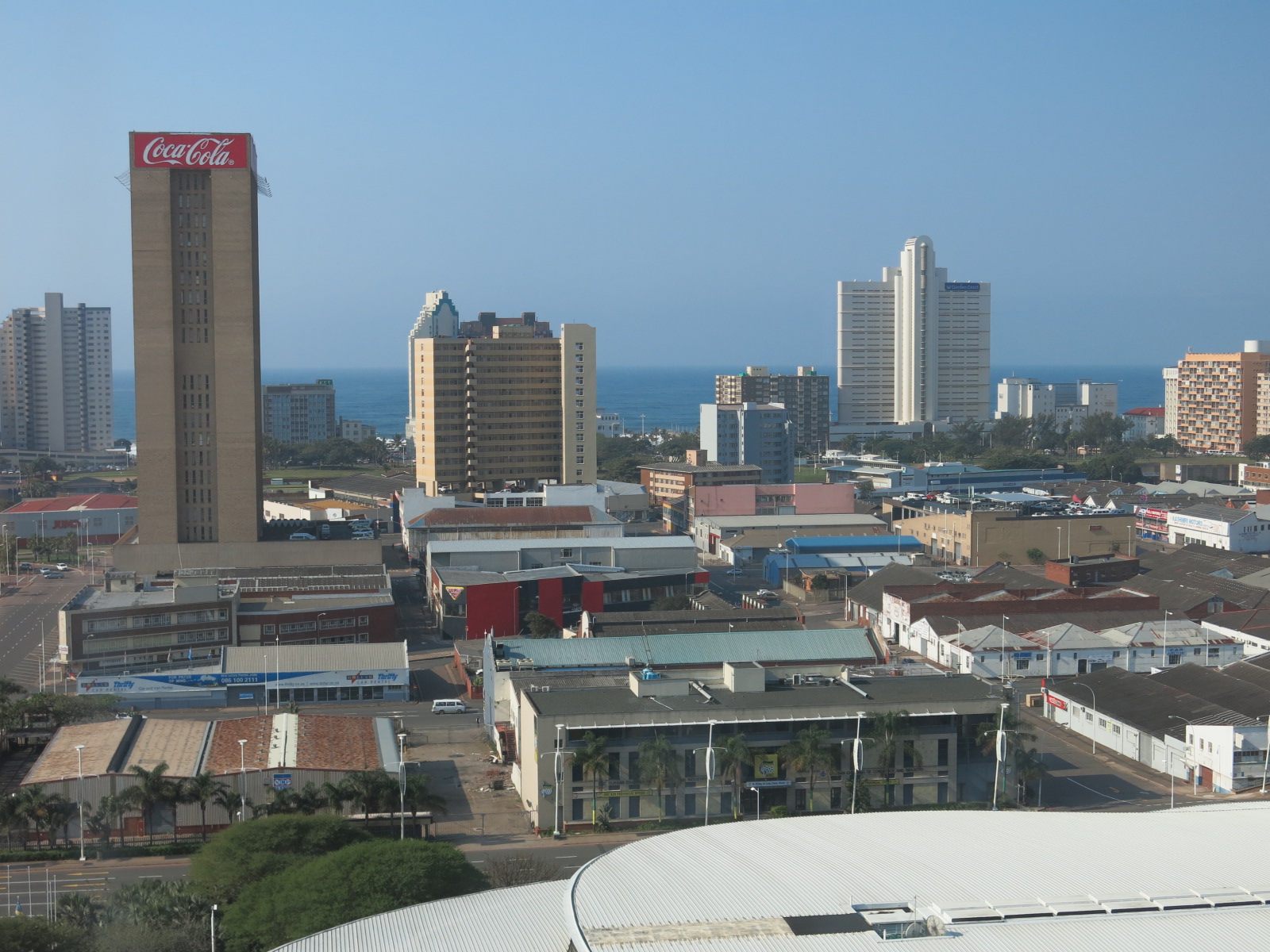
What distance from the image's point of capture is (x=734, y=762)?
17969 mm

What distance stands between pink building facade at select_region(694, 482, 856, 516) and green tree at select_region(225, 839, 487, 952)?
116ft

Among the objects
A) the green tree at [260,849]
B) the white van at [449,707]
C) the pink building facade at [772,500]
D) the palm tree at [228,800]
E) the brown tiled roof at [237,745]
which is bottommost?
the white van at [449,707]

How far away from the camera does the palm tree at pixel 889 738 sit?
18375 millimetres

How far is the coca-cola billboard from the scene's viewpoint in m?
31.6

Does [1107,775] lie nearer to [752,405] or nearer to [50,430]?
[752,405]

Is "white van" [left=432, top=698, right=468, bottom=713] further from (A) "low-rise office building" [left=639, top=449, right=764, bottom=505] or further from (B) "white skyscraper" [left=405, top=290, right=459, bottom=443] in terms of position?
(B) "white skyscraper" [left=405, top=290, right=459, bottom=443]

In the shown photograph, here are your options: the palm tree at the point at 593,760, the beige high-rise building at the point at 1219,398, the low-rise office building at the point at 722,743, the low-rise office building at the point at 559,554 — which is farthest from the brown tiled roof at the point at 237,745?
the beige high-rise building at the point at 1219,398

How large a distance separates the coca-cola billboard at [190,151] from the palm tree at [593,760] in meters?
19.4

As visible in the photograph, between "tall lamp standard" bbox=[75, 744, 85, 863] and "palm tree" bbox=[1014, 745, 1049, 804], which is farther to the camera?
"palm tree" bbox=[1014, 745, 1049, 804]

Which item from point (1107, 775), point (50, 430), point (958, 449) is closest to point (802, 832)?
point (1107, 775)

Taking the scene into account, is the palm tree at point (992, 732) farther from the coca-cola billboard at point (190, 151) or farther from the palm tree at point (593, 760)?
the coca-cola billboard at point (190, 151)

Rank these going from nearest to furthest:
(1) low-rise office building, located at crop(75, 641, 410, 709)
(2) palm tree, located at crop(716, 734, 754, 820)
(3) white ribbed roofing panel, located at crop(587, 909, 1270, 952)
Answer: (3) white ribbed roofing panel, located at crop(587, 909, 1270, 952) → (2) palm tree, located at crop(716, 734, 754, 820) → (1) low-rise office building, located at crop(75, 641, 410, 709)

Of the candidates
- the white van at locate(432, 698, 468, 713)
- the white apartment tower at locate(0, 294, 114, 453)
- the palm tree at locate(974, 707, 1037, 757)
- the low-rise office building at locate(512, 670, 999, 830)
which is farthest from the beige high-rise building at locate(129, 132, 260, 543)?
the white apartment tower at locate(0, 294, 114, 453)

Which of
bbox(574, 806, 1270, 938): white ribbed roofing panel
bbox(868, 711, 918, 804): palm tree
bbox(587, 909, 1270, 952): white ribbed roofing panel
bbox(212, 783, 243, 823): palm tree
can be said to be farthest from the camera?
bbox(868, 711, 918, 804): palm tree
